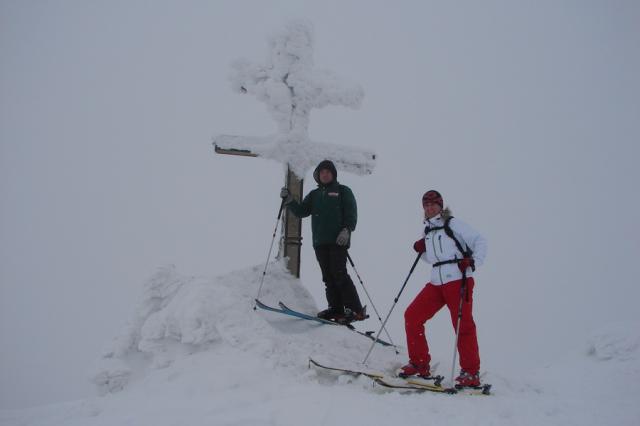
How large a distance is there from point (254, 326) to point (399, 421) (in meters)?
2.46

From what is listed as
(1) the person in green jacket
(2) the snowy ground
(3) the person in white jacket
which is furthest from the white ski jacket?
(1) the person in green jacket

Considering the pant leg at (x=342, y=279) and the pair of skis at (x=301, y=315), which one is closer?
the pair of skis at (x=301, y=315)

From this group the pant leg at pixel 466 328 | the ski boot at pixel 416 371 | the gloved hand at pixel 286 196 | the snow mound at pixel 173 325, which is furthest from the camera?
the gloved hand at pixel 286 196

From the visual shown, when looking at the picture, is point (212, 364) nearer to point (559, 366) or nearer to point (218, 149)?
point (218, 149)

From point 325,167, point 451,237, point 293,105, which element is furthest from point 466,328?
point 293,105

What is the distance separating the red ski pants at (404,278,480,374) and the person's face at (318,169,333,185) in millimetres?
2247

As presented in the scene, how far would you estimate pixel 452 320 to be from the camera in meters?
5.35

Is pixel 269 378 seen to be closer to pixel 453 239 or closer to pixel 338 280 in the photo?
pixel 338 280

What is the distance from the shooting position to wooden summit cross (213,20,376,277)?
743 cm

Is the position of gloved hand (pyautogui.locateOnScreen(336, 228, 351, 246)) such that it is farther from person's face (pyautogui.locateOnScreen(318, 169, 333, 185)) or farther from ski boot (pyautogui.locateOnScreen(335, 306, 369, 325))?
ski boot (pyautogui.locateOnScreen(335, 306, 369, 325))

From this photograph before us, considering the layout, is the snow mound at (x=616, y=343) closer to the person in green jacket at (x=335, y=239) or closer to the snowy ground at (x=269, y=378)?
the snowy ground at (x=269, y=378)

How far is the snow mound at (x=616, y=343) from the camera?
6.87m

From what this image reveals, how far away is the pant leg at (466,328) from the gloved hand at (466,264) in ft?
0.57

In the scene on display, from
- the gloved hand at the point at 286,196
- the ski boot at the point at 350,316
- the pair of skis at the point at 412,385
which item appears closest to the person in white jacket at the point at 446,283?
the pair of skis at the point at 412,385
